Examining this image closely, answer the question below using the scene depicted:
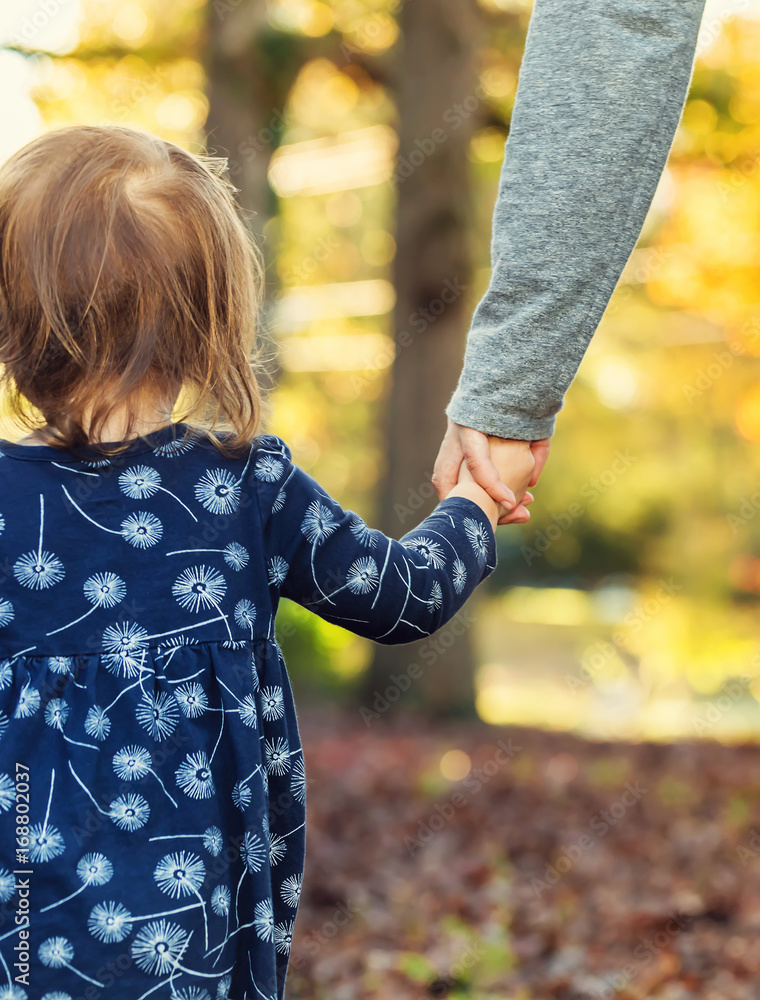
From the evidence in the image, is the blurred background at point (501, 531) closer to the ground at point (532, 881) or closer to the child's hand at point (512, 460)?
the ground at point (532, 881)

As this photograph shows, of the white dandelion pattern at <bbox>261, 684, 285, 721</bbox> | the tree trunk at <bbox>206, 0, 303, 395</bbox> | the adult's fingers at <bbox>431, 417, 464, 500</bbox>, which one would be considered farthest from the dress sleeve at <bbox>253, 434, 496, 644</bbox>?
the tree trunk at <bbox>206, 0, 303, 395</bbox>

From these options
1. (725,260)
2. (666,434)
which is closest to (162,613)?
(725,260)

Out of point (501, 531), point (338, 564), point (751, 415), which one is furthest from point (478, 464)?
point (501, 531)

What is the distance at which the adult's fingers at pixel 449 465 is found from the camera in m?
1.78

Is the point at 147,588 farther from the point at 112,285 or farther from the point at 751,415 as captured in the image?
the point at 751,415

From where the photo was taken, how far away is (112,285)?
1.29 m

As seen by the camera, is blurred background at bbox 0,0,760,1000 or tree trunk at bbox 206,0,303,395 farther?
tree trunk at bbox 206,0,303,395

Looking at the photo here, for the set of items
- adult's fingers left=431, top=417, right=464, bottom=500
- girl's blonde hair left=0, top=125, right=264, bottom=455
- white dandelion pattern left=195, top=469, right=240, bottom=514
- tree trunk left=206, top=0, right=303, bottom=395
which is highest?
girl's blonde hair left=0, top=125, right=264, bottom=455

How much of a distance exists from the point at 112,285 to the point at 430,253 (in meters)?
6.64

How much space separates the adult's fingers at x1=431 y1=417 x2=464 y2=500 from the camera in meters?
1.78

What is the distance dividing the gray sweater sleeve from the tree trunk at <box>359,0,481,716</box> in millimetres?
5892

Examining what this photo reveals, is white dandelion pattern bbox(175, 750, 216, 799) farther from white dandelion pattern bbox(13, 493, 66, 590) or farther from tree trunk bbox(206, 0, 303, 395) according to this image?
tree trunk bbox(206, 0, 303, 395)

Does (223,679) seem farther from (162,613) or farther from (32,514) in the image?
(32,514)

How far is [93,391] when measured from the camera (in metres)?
1.32
